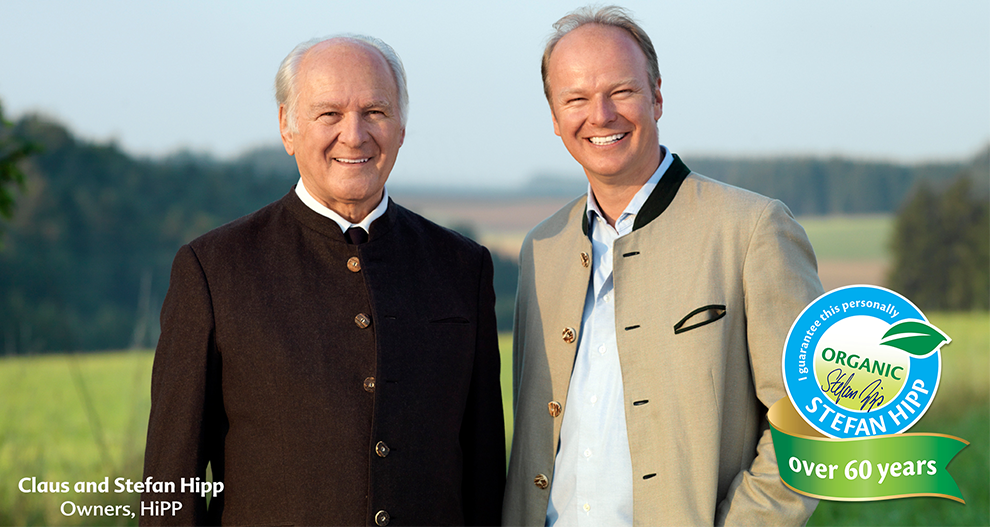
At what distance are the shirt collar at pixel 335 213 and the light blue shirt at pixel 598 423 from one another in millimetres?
737

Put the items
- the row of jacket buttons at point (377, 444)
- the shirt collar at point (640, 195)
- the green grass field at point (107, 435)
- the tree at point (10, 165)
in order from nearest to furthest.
Result: 1. the row of jacket buttons at point (377, 444)
2. the shirt collar at point (640, 195)
3. the tree at point (10, 165)
4. the green grass field at point (107, 435)

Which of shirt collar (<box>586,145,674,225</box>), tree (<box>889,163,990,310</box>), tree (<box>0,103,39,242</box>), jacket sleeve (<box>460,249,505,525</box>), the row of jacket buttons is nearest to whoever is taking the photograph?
the row of jacket buttons

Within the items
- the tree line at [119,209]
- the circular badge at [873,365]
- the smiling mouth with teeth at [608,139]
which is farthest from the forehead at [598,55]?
the tree line at [119,209]

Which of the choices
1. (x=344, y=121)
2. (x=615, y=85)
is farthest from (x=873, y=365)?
(x=344, y=121)

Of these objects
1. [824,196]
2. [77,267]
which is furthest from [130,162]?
[824,196]

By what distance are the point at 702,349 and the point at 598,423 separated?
40cm

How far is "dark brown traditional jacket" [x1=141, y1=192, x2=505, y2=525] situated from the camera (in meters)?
2.17

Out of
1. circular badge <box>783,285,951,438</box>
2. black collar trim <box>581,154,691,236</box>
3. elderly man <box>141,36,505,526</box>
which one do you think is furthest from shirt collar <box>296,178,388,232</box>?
circular badge <box>783,285,951,438</box>

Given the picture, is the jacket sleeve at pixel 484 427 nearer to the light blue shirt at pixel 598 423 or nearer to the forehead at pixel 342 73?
the light blue shirt at pixel 598 423

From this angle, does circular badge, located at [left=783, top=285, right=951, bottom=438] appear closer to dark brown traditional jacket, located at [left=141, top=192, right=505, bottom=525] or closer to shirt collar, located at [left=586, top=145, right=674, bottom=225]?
shirt collar, located at [left=586, top=145, right=674, bottom=225]

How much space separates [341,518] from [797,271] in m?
1.54
